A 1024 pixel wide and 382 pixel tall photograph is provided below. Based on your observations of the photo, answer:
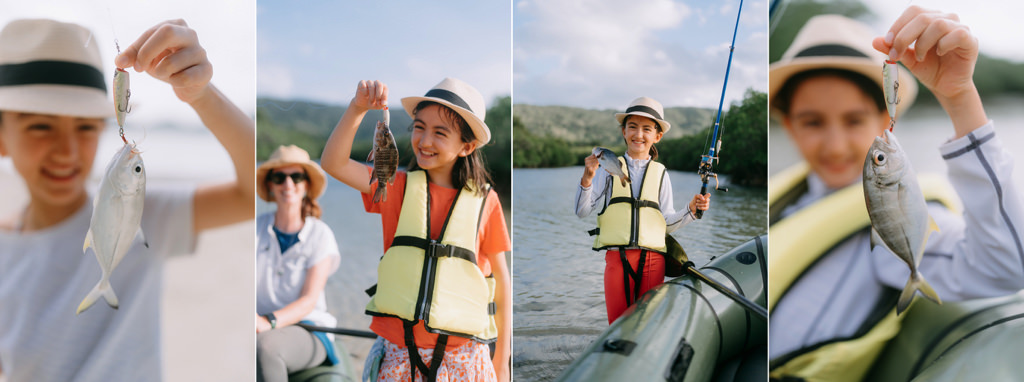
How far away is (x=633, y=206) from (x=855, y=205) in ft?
3.33

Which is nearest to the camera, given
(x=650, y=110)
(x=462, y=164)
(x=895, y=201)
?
(x=895, y=201)

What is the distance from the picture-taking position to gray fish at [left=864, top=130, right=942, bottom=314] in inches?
102

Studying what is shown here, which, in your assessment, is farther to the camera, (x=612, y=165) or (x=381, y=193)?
(x=612, y=165)

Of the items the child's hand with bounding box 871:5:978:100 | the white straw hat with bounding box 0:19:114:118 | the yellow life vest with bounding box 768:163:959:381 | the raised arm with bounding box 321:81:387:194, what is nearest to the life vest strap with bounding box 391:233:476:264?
the raised arm with bounding box 321:81:387:194

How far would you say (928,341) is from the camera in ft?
9.18


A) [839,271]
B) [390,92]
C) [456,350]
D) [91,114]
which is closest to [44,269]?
[91,114]

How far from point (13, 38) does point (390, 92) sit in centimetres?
191

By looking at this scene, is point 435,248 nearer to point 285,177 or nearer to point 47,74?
point 285,177

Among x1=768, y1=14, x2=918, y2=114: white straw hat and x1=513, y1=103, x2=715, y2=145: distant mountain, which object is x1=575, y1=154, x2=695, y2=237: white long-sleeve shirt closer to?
x1=513, y1=103, x2=715, y2=145: distant mountain

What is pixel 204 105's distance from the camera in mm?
2959

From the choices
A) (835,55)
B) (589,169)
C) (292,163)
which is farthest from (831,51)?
(292,163)

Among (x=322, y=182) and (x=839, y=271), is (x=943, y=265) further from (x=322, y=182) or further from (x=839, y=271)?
(x=322, y=182)

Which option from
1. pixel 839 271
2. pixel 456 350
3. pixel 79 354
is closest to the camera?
pixel 456 350

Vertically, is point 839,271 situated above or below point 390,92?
below
